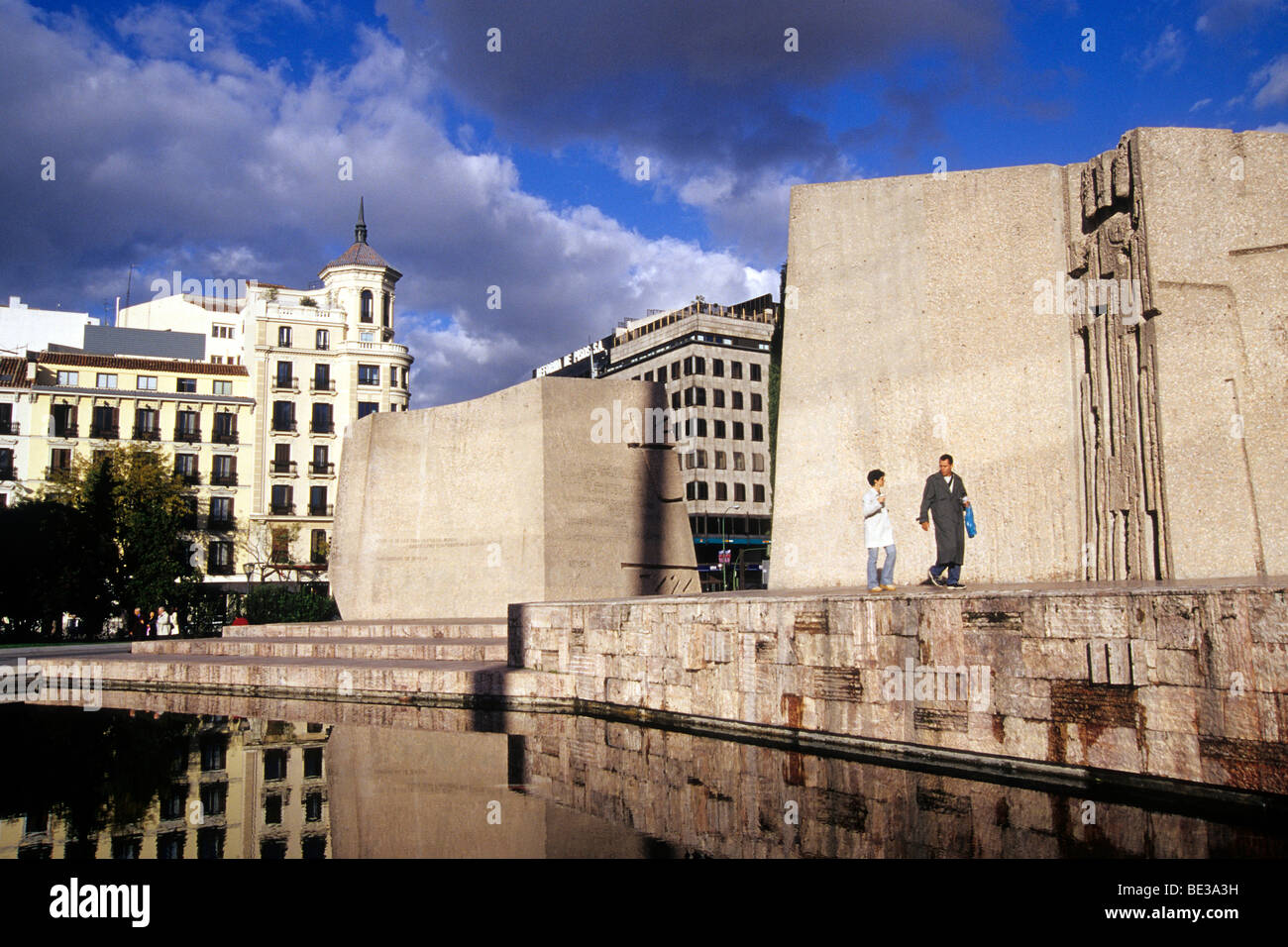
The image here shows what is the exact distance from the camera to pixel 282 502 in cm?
5653

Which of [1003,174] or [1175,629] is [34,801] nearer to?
[1175,629]

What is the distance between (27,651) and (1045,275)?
25704 mm

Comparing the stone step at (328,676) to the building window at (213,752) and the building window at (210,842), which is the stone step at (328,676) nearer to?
the building window at (213,752)

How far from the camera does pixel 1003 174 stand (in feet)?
44.3

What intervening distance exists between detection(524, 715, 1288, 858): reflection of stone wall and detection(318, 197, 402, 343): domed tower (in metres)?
52.6

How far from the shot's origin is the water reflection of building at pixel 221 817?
6.84m

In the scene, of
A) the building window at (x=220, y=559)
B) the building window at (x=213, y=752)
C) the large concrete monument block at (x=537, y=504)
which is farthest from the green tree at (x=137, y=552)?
the building window at (x=213, y=752)

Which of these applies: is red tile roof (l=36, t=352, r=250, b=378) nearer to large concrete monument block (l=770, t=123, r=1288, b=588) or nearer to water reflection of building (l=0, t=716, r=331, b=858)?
large concrete monument block (l=770, t=123, r=1288, b=588)

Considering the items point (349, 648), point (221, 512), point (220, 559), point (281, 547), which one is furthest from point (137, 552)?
point (221, 512)

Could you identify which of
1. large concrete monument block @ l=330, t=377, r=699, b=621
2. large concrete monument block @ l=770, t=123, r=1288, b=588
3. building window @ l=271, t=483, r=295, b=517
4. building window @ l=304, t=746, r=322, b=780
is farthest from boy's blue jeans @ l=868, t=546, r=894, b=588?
building window @ l=271, t=483, r=295, b=517

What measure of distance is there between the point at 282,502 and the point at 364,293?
527 inches

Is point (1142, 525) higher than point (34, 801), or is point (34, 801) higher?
point (1142, 525)

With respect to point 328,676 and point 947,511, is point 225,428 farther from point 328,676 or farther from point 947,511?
point 947,511
